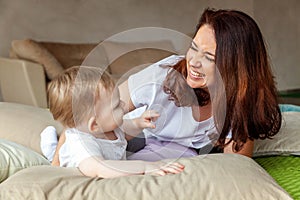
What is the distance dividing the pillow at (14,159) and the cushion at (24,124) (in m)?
0.19

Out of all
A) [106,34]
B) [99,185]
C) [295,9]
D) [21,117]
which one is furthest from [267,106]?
[295,9]

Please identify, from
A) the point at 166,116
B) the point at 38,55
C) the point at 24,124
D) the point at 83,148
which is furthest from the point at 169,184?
the point at 38,55

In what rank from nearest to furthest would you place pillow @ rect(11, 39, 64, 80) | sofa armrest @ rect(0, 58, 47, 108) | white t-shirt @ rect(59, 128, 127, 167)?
white t-shirt @ rect(59, 128, 127, 167), sofa armrest @ rect(0, 58, 47, 108), pillow @ rect(11, 39, 64, 80)

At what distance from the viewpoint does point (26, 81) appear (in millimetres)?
3664

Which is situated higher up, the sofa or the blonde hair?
the blonde hair

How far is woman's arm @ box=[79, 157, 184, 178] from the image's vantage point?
1.11m

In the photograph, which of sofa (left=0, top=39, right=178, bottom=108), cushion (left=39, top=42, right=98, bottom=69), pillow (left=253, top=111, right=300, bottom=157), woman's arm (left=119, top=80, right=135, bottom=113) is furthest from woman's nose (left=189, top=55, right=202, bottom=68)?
Answer: cushion (left=39, top=42, right=98, bottom=69)

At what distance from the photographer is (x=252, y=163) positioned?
113 cm

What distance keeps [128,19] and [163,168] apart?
3.88 meters

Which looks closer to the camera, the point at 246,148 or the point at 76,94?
the point at 76,94

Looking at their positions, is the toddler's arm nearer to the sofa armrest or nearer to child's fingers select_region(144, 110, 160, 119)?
child's fingers select_region(144, 110, 160, 119)

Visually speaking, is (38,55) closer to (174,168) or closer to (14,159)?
(14,159)

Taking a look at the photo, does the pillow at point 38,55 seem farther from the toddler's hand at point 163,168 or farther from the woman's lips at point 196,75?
the toddler's hand at point 163,168

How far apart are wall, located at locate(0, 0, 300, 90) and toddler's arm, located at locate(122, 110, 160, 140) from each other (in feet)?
9.70
